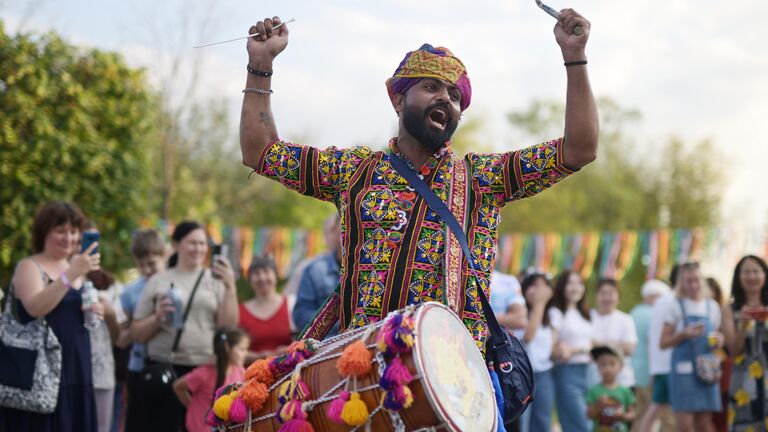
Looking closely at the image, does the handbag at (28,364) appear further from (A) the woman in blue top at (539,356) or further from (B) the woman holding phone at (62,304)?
(A) the woman in blue top at (539,356)

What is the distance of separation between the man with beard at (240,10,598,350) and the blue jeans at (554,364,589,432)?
575 centimetres

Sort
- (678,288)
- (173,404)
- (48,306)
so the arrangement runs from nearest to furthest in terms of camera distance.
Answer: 1. (48,306)
2. (173,404)
3. (678,288)

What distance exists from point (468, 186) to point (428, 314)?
2.54 ft

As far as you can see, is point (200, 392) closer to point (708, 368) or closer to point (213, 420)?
point (213, 420)

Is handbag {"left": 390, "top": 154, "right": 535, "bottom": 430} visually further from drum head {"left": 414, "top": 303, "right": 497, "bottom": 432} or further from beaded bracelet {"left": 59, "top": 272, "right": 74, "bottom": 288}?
beaded bracelet {"left": 59, "top": 272, "right": 74, "bottom": 288}

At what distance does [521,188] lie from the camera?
13.1 ft

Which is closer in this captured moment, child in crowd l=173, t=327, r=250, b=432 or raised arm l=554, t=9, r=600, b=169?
raised arm l=554, t=9, r=600, b=169

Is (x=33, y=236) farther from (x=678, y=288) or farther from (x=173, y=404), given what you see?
(x=678, y=288)

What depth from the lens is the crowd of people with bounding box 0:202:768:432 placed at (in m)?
A: 6.61

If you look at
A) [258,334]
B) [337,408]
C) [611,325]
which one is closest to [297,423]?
[337,408]

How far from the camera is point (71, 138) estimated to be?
43.1 feet

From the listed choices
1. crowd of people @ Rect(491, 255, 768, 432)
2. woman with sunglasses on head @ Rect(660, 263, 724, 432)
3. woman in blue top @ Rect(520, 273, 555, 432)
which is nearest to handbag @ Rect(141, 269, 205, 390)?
crowd of people @ Rect(491, 255, 768, 432)

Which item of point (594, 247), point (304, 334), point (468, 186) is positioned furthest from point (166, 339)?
point (594, 247)

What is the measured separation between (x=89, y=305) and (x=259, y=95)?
2.97m
